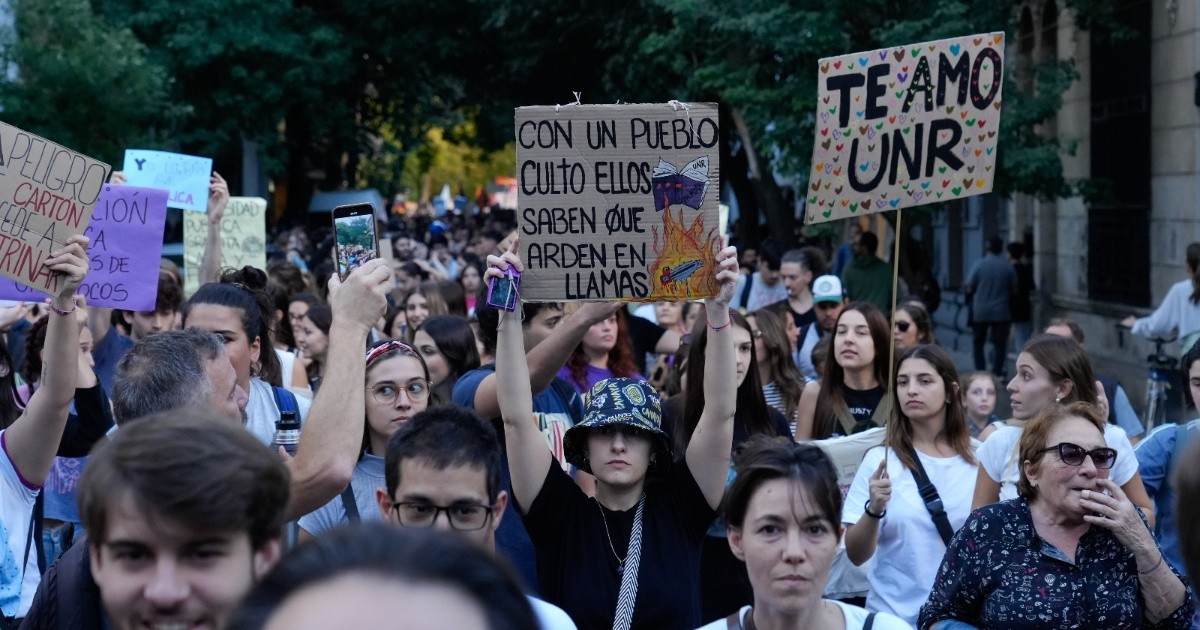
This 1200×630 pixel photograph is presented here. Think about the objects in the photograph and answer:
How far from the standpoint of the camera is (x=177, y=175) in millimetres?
9531

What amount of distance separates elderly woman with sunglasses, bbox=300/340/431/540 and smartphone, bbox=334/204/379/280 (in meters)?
0.53

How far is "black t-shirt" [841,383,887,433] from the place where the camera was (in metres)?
7.18

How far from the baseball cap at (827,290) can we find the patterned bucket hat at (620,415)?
19.2 ft

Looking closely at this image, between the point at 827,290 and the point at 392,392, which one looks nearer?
the point at 392,392

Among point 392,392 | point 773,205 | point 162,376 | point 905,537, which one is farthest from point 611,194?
point 773,205

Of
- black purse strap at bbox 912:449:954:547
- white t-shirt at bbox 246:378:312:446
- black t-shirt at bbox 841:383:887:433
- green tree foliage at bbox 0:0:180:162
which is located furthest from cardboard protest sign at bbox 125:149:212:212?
green tree foliage at bbox 0:0:180:162

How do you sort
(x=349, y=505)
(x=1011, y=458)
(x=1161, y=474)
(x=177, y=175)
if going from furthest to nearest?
(x=177, y=175) → (x=1161, y=474) → (x=1011, y=458) → (x=349, y=505)

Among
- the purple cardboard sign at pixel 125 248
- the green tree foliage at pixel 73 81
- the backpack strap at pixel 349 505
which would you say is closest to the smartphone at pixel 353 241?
the backpack strap at pixel 349 505

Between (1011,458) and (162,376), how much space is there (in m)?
3.14

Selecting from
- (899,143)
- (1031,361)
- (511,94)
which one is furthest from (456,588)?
(511,94)

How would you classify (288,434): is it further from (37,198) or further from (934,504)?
(934,504)

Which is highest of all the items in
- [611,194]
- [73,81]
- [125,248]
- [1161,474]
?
[73,81]

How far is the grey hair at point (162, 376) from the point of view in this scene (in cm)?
355

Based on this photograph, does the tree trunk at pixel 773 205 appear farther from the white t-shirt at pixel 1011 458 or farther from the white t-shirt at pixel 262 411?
the white t-shirt at pixel 262 411
